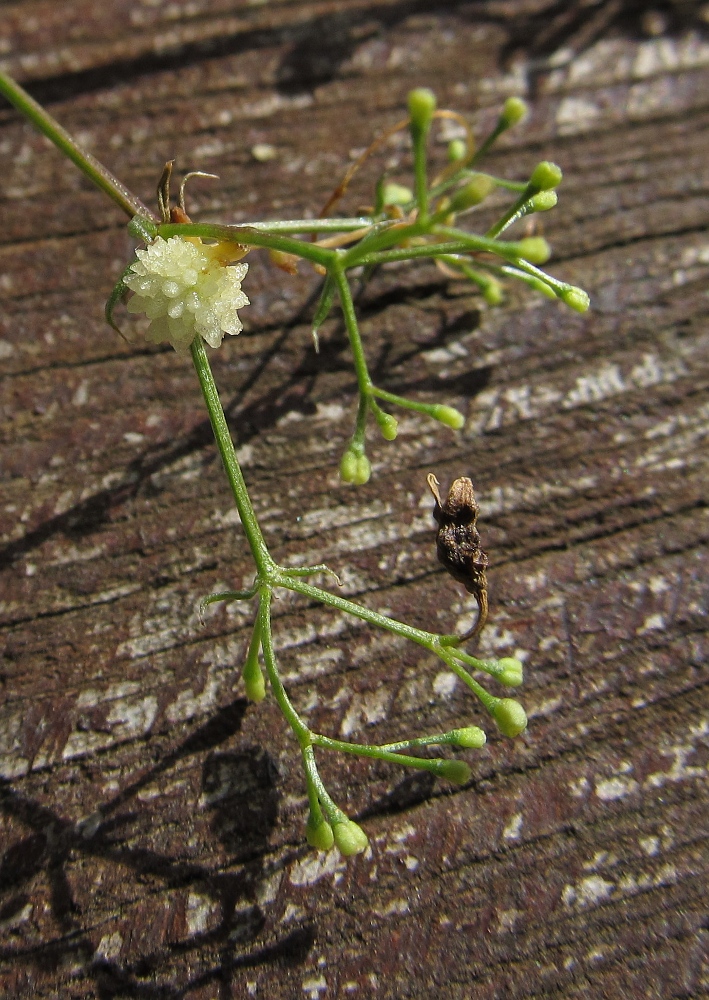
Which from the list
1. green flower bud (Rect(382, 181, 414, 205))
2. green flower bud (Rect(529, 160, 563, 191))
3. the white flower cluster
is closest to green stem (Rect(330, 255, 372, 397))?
the white flower cluster

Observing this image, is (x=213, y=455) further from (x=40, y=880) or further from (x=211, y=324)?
(x=40, y=880)

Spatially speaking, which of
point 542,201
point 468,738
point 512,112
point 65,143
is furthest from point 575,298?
point 65,143

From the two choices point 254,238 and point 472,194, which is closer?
point 472,194

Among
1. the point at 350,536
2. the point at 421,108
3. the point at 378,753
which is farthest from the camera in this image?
the point at 350,536

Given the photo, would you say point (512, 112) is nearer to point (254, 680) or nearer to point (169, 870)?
point (254, 680)

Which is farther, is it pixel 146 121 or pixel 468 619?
pixel 146 121

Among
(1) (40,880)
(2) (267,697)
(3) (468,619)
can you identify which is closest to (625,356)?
(3) (468,619)

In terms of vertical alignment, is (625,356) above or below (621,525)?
above
